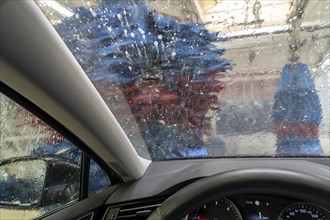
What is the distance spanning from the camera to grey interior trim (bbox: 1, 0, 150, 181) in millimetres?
1088

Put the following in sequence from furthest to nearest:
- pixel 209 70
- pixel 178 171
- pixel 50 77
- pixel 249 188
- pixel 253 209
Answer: pixel 178 171
pixel 209 70
pixel 253 209
pixel 249 188
pixel 50 77

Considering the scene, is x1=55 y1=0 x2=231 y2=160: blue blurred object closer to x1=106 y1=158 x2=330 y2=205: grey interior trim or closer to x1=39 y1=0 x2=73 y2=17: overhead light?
x1=39 y1=0 x2=73 y2=17: overhead light

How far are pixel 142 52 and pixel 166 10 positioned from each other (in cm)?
31

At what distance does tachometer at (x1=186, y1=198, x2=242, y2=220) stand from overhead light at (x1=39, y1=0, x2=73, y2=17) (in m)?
1.21

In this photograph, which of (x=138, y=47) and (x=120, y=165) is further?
(x=120, y=165)

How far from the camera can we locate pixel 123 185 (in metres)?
2.27

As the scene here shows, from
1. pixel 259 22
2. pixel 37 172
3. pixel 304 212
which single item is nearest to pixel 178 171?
pixel 304 212

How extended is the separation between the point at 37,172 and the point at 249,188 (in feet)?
4.64

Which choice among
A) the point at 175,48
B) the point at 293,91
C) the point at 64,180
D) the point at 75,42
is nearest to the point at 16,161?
the point at 64,180

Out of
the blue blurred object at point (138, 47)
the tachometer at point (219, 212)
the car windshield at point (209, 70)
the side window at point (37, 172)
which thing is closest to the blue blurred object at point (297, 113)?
the car windshield at point (209, 70)

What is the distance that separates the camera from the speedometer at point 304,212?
1.61m

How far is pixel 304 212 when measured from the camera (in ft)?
5.46

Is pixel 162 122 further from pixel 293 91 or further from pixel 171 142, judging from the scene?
pixel 293 91

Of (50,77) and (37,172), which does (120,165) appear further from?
(50,77)
